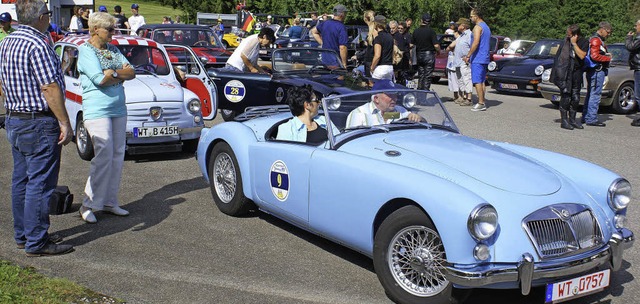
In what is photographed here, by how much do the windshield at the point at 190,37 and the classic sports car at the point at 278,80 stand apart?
17.8 ft

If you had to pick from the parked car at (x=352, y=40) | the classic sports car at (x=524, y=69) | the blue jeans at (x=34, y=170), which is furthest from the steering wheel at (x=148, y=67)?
the parked car at (x=352, y=40)

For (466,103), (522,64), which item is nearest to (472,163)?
(466,103)

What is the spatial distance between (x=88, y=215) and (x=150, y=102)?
300 cm

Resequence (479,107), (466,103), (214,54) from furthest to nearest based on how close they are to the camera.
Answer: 1. (214,54)
2. (466,103)
3. (479,107)

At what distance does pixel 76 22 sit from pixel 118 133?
15460 millimetres

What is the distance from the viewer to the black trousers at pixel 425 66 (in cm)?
1495

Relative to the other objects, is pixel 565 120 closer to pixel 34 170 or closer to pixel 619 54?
pixel 619 54

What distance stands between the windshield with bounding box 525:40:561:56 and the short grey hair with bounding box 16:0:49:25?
14.5 metres

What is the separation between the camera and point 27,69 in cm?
530

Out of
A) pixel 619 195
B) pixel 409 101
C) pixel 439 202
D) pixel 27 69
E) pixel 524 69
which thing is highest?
pixel 27 69

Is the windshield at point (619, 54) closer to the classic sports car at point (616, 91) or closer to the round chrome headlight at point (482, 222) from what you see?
the classic sports car at point (616, 91)

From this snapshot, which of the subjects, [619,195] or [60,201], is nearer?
[619,195]

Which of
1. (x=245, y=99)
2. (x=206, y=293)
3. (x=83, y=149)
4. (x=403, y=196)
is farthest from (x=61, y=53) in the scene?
(x=403, y=196)

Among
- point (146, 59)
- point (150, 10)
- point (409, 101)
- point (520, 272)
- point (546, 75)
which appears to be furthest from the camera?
point (150, 10)
